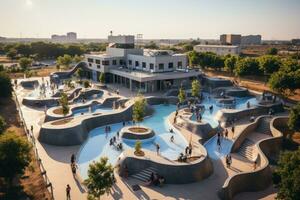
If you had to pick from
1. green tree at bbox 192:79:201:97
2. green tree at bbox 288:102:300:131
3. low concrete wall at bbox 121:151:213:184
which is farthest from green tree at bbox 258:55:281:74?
low concrete wall at bbox 121:151:213:184

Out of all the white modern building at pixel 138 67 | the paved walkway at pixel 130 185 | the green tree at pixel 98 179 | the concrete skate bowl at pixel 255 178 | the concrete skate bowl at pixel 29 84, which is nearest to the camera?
the green tree at pixel 98 179

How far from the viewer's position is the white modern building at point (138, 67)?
54.3m

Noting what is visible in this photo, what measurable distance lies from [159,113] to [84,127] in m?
13.2

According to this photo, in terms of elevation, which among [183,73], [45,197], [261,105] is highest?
[183,73]

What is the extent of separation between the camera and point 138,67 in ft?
202

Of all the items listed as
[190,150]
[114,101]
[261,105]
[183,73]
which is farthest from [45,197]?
[183,73]

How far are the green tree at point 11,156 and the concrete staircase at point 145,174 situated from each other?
8.90 m

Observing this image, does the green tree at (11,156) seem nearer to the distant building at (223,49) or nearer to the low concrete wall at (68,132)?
the low concrete wall at (68,132)

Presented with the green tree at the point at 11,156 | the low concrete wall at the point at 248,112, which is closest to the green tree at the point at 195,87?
the low concrete wall at the point at 248,112

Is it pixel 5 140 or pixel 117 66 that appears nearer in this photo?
pixel 5 140

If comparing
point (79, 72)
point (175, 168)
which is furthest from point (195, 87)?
point (79, 72)

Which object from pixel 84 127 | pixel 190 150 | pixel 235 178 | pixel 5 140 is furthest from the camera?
pixel 84 127

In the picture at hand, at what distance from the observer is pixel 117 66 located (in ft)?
211

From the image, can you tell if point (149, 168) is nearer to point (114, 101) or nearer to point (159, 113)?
point (159, 113)
